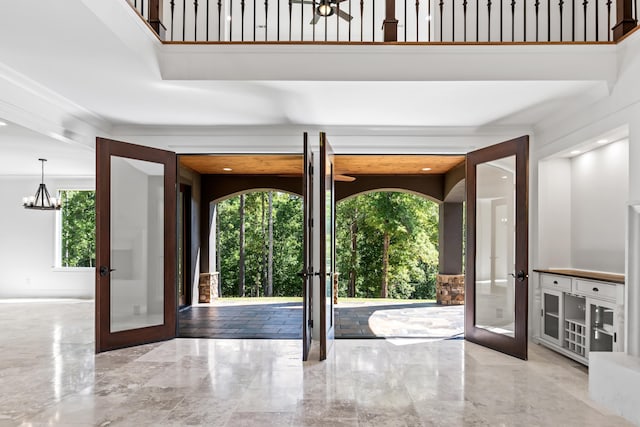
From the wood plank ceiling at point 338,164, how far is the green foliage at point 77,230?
9.62ft

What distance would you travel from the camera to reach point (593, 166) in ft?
17.6

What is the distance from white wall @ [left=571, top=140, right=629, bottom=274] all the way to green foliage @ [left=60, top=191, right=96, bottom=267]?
9.06m

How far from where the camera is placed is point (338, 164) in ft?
27.8

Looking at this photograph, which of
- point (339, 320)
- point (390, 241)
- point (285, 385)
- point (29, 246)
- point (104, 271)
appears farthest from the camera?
point (390, 241)

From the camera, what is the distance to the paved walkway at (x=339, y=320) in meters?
6.33

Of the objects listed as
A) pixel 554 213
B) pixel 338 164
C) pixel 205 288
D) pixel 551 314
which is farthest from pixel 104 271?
pixel 554 213

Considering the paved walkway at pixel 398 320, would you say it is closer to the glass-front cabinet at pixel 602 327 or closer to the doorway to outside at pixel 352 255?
the doorway to outside at pixel 352 255

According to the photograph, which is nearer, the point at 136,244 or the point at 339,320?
the point at 136,244

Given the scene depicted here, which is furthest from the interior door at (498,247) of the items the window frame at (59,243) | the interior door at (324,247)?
the window frame at (59,243)

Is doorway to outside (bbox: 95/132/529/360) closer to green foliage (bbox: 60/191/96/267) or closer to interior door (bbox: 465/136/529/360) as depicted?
interior door (bbox: 465/136/529/360)

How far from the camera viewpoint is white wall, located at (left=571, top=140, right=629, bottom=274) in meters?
4.95

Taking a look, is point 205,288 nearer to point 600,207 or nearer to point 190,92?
point 190,92

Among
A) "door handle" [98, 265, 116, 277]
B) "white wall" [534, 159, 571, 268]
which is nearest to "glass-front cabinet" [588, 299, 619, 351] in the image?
"white wall" [534, 159, 571, 268]

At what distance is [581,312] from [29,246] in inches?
406
